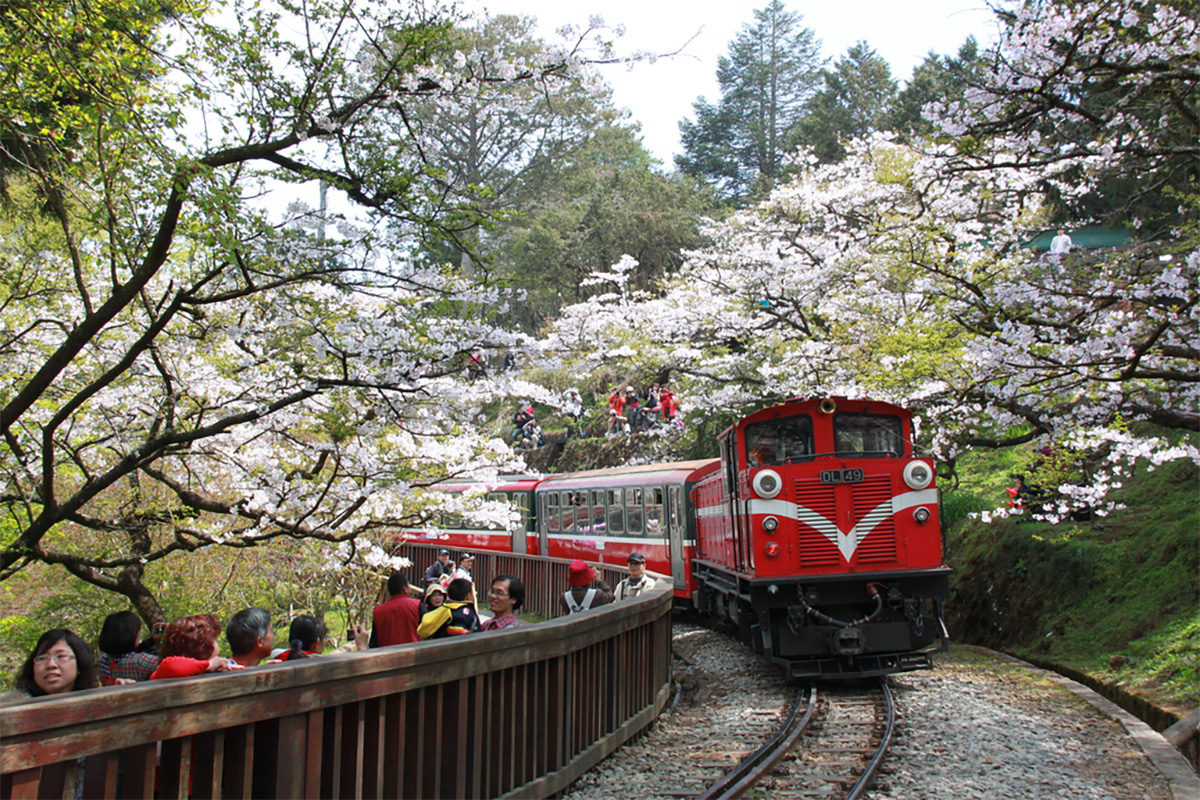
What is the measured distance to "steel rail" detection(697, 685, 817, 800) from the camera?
6121 millimetres

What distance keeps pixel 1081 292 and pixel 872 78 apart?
41.1 m

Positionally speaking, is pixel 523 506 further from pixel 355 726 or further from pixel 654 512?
pixel 355 726

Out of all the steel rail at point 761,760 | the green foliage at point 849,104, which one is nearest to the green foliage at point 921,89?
the green foliage at point 849,104

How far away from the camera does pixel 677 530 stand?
15.5 metres

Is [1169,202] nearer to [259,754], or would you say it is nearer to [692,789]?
[692,789]

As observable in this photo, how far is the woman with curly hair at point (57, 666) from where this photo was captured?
11.7 ft

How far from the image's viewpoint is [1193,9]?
889 cm

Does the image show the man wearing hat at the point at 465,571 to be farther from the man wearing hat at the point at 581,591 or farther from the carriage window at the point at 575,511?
the carriage window at the point at 575,511

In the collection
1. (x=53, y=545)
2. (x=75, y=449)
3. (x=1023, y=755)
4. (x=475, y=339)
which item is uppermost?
(x=475, y=339)

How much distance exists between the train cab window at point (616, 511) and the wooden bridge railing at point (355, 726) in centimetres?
1049

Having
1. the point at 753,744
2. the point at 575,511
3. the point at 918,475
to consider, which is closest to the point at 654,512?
the point at 575,511

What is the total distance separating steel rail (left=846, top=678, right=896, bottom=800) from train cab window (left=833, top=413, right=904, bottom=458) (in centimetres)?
259

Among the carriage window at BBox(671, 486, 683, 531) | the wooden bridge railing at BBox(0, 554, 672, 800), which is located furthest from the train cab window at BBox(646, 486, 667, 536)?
the wooden bridge railing at BBox(0, 554, 672, 800)

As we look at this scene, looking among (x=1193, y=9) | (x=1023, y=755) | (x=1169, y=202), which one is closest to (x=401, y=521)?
(x=1023, y=755)
